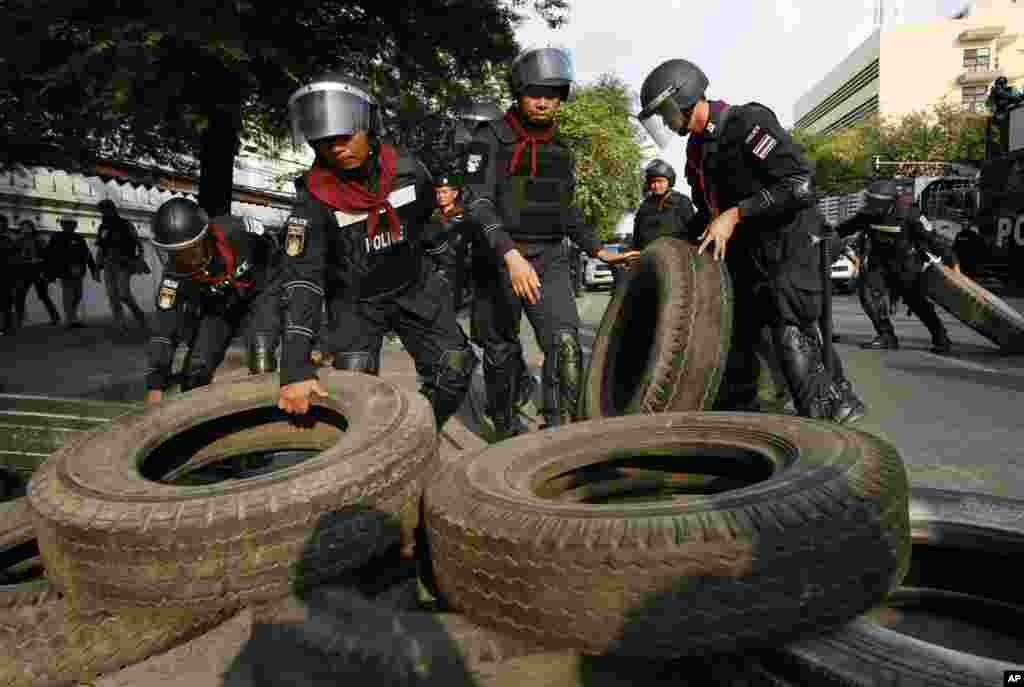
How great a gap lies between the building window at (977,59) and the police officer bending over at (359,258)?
6968 centimetres

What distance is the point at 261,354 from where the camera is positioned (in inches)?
166

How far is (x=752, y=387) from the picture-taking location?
14.9 ft

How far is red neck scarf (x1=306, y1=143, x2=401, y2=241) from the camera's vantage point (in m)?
3.29

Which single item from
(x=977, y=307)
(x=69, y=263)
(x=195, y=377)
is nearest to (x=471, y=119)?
(x=195, y=377)

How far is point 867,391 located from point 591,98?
36.0 metres

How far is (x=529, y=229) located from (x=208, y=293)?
1930 millimetres

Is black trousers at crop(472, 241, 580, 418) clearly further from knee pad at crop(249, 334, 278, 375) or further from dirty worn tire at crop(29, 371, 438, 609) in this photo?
dirty worn tire at crop(29, 371, 438, 609)

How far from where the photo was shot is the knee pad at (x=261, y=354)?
421 centimetres

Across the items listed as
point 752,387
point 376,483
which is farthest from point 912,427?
point 376,483

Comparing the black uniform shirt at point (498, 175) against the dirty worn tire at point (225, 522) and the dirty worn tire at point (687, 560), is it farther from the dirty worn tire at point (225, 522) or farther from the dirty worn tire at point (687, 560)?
the dirty worn tire at point (687, 560)

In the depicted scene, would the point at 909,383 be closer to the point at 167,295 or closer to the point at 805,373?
the point at 805,373

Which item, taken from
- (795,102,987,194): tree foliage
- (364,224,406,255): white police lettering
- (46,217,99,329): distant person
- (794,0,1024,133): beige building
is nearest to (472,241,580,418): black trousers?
(364,224,406,255): white police lettering

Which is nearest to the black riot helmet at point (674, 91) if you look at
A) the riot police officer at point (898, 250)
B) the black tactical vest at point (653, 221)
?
the black tactical vest at point (653, 221)

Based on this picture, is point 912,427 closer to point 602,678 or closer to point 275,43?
point 602,678
